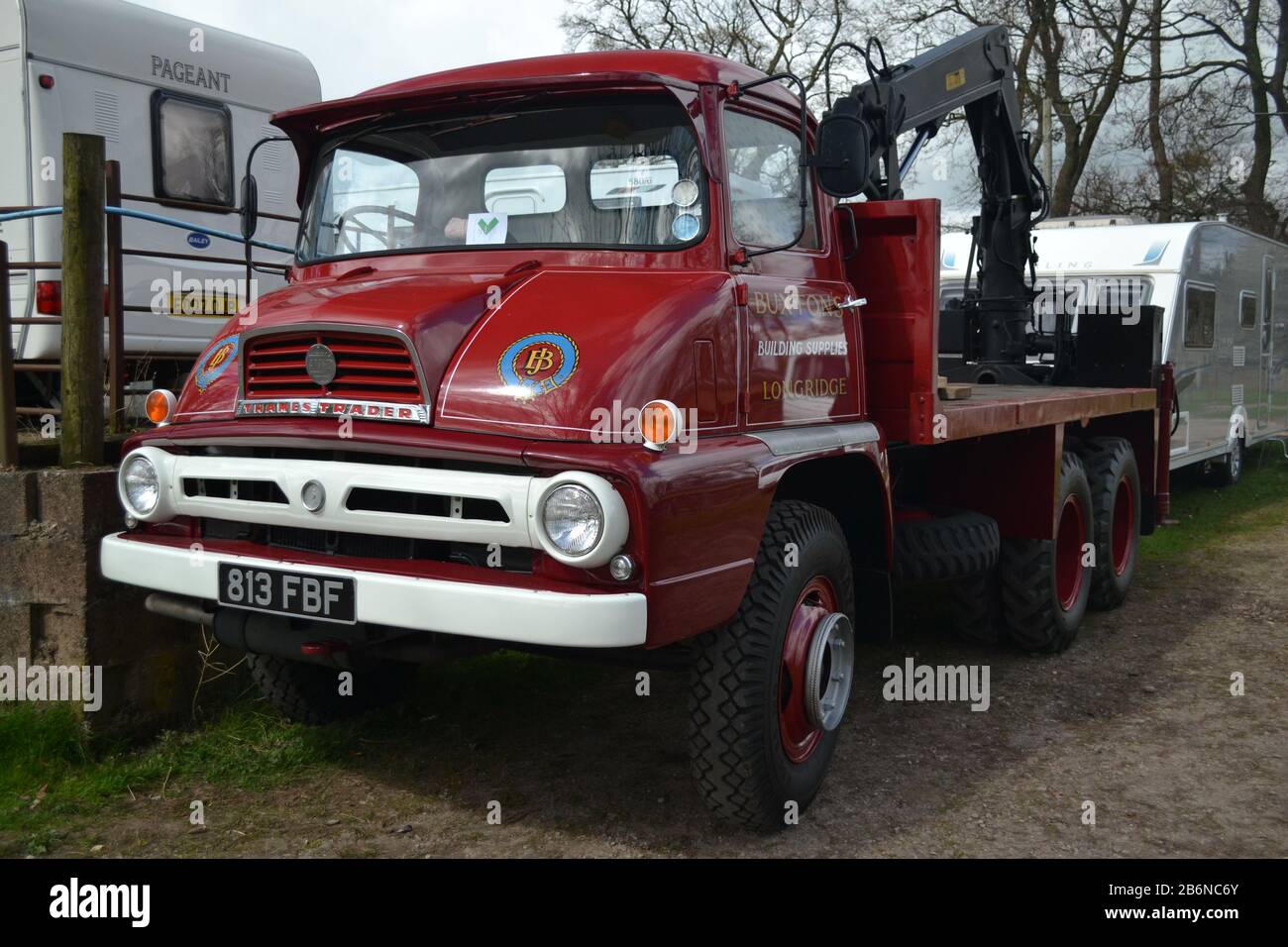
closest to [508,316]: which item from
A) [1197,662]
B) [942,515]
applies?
[942,515]

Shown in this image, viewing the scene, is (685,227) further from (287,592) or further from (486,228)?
(287,592)

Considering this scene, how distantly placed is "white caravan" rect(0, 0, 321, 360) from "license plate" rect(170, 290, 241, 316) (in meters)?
0.01

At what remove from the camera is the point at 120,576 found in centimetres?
411

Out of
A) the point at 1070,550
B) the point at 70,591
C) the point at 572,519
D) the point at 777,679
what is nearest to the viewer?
the point at 572,519

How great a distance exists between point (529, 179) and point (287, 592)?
1671 mm

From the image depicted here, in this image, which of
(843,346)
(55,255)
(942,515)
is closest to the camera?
(843,346)

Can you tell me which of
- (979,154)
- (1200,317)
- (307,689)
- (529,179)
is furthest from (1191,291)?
(307,689)

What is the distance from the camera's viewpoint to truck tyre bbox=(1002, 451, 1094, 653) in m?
6.38

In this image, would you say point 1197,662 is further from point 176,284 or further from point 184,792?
point 176,284

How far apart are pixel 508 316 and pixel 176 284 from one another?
21.5 feet

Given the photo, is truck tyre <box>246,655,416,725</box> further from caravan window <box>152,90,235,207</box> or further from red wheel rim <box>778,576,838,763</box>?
caravan window <box>152,90,235,207</box>

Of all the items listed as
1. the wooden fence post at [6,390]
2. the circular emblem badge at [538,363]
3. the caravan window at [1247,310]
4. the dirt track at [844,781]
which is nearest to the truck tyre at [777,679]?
the dirt track at [844,781]

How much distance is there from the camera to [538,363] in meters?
3.64

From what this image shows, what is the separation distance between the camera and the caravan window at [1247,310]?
518 inches
